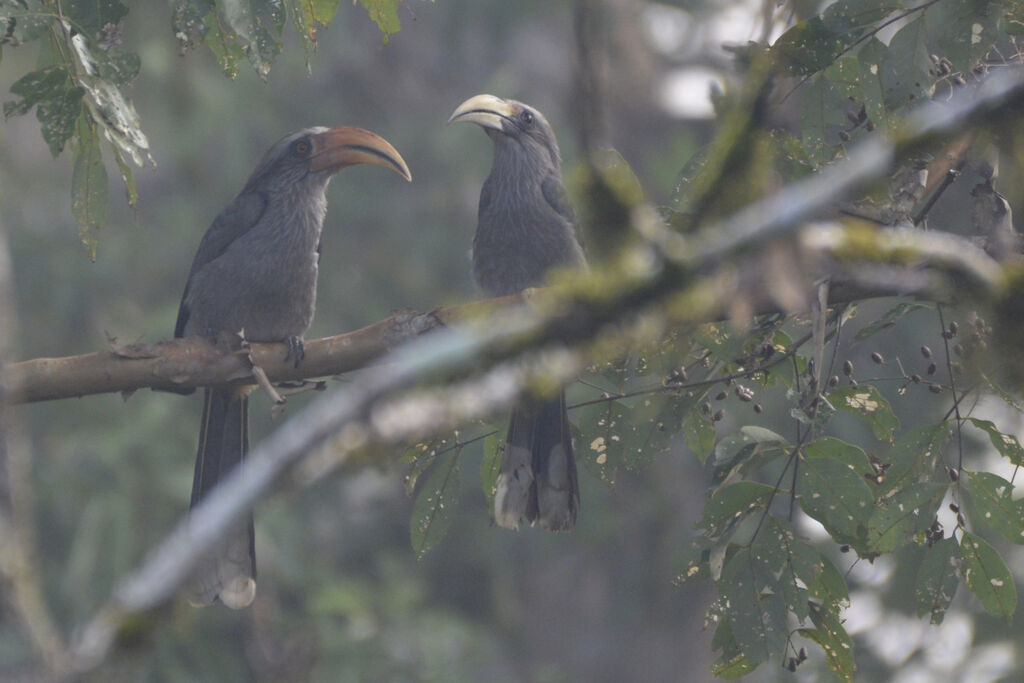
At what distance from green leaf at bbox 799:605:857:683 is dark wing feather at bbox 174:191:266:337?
304 cm

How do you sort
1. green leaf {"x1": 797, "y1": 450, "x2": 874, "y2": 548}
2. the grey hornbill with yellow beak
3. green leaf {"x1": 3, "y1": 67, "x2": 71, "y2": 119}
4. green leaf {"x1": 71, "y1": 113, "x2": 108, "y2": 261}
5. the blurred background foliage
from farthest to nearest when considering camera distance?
1. the blurred background foliage
2. the grey hornbill with yellow beak
3. green leaf {"x1": 71, "y1": 113, "x2": 108, "y2": 261}
4. green leaf {"x1": 3, "y1": 67, "x2": 71, "y2": 119}
5. green leaf {"x1": 797, "y1": 450, "x2": 874, "y2": 548}

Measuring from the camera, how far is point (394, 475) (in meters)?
6.34

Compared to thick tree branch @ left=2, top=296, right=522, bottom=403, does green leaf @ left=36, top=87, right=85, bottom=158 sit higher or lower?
higher

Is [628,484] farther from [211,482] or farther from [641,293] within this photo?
[641,293]

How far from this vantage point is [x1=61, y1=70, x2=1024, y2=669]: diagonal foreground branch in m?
0.90

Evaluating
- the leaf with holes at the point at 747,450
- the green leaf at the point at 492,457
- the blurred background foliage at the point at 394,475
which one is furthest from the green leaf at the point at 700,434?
the blurred background foliage at the point at 394,475

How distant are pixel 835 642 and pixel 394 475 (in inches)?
162

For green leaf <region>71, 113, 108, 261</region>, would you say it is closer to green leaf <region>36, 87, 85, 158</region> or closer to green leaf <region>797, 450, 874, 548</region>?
green leaf <region>36, 87, 85, 158</region>

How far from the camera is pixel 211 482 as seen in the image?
425 cm

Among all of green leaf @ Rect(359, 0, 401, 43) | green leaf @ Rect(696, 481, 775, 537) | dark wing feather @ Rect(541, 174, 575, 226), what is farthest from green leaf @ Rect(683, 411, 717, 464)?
dark wing feather @ Rect(541, 174, 575, 226)

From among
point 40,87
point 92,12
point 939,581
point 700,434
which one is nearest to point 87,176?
point 40,87

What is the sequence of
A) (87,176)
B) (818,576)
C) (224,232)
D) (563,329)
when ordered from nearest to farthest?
(563,329)
(818,576)
(87,176)
(224,232)

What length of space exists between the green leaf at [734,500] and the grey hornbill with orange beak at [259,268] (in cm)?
194

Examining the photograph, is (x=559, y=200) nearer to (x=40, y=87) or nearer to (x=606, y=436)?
(x=606, y=436)
